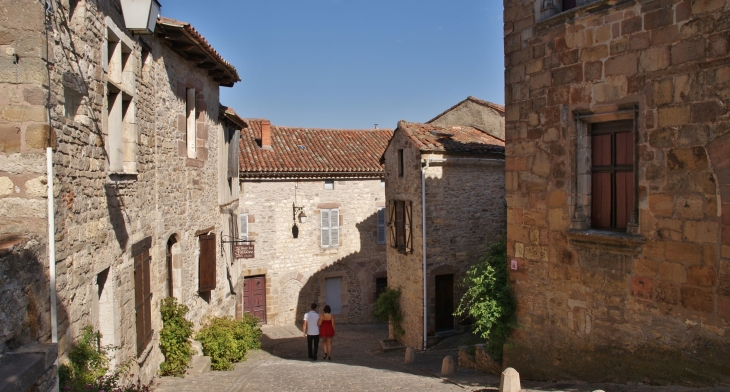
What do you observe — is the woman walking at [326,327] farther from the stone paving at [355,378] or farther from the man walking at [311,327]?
the stone paving at [355,378]

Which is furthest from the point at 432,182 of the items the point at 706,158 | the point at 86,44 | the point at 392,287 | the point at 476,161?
the point at 86,44

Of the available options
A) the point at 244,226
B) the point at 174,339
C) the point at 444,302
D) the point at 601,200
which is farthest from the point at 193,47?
the point at 244,226

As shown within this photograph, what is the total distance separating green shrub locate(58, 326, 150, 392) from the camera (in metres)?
4.96

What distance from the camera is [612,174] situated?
673cm

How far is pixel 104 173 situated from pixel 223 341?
5.46 meters

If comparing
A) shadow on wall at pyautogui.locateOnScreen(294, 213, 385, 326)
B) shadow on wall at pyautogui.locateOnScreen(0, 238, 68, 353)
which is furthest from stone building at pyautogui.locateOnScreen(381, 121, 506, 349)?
shadow on wall at pyautogui.locateOnScreen(0, 238, 68, 353)

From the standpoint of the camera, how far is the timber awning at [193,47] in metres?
8.67

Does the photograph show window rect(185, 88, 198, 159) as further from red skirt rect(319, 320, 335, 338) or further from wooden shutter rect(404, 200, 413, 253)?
wooden shutter rect(404, 200, 413, 253)

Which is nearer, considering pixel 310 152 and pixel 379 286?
pixel 310 152

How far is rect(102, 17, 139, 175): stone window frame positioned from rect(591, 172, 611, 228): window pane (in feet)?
20.0

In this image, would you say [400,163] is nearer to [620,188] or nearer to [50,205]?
[620,188]

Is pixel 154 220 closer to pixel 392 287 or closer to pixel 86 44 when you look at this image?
pixel 86 44

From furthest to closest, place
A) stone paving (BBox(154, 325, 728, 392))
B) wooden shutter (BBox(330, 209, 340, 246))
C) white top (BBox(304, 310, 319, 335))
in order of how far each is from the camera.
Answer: wooden shutter (BBox(330, 209, 340, 246)) < white top (BBox(304, 310, 319, 335)) < stone paving (BBox(154, 325, 728, 392))

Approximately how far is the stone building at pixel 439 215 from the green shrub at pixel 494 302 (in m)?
5.82
